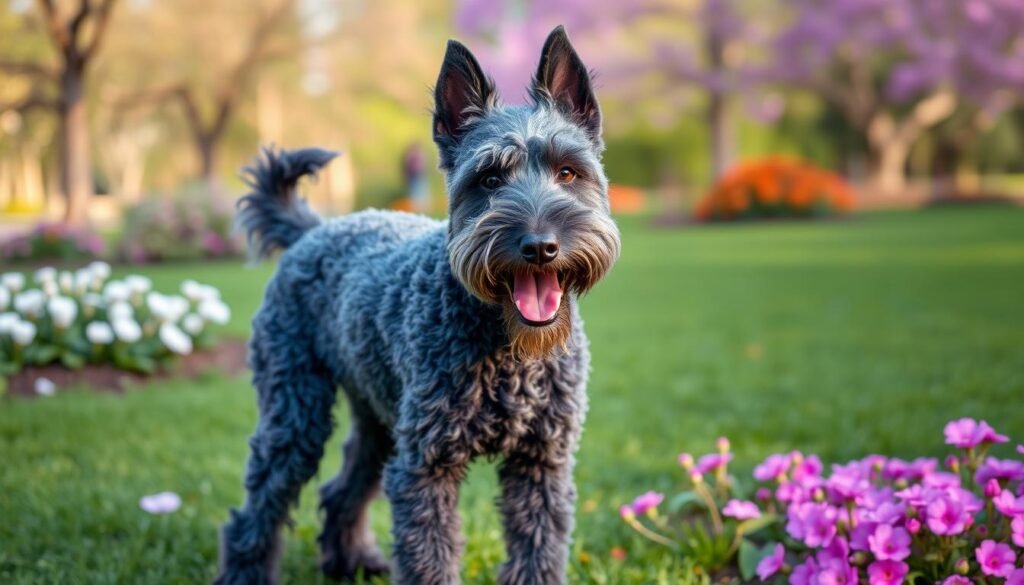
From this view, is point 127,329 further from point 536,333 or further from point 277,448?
point 536,333

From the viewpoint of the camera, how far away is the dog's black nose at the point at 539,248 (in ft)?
8.68

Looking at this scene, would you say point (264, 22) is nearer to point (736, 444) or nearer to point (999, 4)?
point (999, 4)

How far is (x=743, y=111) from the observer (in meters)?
29.0

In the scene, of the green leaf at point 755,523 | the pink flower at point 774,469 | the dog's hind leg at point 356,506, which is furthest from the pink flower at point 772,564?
the dog's hind leg at point 356,506

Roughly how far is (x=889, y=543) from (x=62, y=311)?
20.7ft

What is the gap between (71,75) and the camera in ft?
61.7

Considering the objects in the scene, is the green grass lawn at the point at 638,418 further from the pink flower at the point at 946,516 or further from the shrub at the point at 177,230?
the shrub at the point at 177,230

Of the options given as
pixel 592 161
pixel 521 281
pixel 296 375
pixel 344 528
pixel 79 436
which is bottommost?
pixel 79 436

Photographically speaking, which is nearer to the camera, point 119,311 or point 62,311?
point 62,311

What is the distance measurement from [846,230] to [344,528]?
61.6 ft

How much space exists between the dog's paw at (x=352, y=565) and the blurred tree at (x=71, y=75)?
660 inches

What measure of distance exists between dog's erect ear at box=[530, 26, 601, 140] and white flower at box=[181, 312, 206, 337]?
5588 millimetres

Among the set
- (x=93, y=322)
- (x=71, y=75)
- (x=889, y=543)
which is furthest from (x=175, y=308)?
(x=71, y=75)

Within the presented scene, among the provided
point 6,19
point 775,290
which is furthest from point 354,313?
point 6,19
